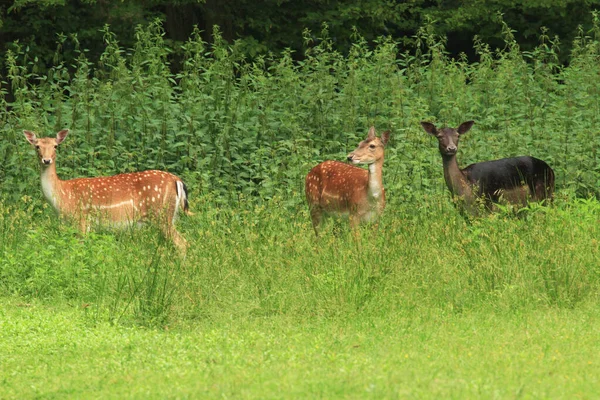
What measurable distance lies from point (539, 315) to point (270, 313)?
6.80 feet

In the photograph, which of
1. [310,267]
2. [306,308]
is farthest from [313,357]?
[310,267]

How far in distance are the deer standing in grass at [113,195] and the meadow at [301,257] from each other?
16.2 inches

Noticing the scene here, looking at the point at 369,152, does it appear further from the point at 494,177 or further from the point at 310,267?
the point at 310,267

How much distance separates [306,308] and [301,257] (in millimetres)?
1096

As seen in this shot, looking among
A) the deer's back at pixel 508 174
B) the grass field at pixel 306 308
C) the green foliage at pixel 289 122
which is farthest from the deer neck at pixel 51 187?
the deer's back at pixel 508 174

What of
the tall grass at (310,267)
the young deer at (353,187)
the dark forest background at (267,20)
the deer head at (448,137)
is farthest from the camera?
the dark forest background at (267,20)

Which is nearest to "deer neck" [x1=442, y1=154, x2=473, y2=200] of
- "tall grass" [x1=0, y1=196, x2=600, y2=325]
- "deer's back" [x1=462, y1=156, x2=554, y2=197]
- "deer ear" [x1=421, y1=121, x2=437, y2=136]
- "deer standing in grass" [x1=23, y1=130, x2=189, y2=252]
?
"deer's back" [x1=462, y1=156, x2=554, y2=197]

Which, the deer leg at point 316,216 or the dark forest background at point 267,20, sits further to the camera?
the dark forest background at point 267,20

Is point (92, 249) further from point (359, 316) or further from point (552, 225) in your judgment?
point (552, 225)

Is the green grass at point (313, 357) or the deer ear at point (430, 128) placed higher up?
the deer ear at point (430, 128)

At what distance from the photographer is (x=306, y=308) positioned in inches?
356

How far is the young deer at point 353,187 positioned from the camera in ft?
38.5

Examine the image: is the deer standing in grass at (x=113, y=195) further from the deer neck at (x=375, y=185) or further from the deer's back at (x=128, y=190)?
the deer neck at (x=375, y=185)

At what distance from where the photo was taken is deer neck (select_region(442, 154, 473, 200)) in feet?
41.4
